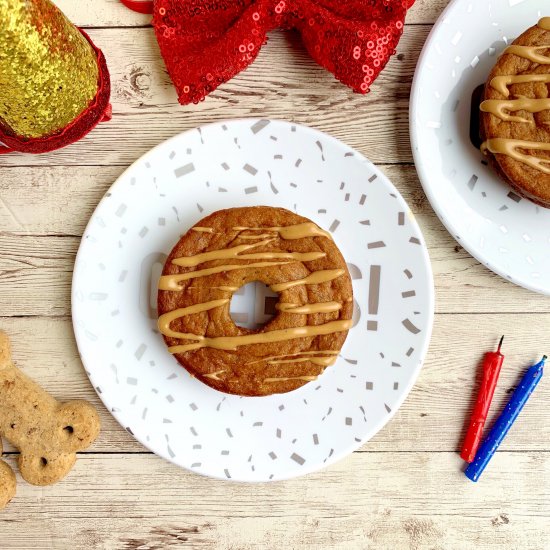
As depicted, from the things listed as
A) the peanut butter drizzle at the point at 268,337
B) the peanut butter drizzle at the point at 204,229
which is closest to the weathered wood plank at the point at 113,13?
the peanut butter drizzle at the point at 204,229

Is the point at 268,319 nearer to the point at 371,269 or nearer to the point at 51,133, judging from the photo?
the point at 371,269

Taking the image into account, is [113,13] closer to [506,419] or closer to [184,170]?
[184,170]

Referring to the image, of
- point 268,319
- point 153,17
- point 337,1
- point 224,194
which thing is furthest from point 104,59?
point 268,319

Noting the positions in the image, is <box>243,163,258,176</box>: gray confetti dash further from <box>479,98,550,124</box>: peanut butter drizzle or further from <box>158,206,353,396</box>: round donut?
<box>479,98,550,124</box>: peanut butter drizzle

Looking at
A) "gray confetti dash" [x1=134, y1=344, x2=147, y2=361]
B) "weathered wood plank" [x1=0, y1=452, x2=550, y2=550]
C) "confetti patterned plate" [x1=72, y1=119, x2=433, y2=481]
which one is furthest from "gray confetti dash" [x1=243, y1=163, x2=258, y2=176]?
"weathered wood plank" [x1=0, y1=452, x2=550, y2=550]

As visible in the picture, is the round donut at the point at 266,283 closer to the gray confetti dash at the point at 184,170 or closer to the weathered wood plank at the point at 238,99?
the gray confetti dash at the point at 184,170

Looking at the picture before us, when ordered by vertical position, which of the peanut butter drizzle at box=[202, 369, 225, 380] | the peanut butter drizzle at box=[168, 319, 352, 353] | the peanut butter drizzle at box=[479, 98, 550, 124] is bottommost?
the peanut butter drizzle at box=[202, 369, 225, 380]

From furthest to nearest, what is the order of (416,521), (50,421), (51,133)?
(416,521) → (50,421) → (51,133)
